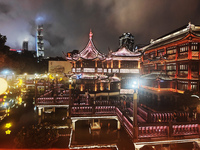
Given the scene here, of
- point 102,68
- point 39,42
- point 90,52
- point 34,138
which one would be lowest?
point 34,138

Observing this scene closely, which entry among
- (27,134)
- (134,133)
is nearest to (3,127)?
(27,134)

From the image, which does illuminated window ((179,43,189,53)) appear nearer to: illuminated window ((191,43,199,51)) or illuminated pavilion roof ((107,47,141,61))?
illuminated window ((191,43,199,51))

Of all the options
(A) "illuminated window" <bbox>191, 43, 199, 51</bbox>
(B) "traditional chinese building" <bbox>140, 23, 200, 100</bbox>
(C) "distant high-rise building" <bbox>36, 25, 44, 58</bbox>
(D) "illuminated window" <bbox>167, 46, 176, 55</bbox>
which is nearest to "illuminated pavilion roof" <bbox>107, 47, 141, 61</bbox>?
(B) "traditional chinese building" <bbox>140, 23, 200, 100</bbox>

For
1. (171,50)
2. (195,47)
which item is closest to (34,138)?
(195,47)

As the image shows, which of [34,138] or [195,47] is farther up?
[195,47]

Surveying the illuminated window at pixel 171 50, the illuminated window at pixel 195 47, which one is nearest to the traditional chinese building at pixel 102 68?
the illuminated window at pixel 171 50

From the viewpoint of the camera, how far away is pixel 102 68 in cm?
2450

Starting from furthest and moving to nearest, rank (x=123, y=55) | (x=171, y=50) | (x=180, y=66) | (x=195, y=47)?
(x=171, y=50) → (x=123, y=55) → (x=180, y=66) → (x=195, y=47)

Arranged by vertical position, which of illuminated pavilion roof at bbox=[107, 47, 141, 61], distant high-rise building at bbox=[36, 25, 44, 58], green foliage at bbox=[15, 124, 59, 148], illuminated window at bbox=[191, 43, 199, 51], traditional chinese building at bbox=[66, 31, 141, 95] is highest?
distant high-rise building at bbox=[36, 25, 44, 58]

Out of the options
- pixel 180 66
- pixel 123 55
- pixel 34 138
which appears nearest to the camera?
pixel 34 138

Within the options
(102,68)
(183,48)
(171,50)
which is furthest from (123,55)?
(183,48)

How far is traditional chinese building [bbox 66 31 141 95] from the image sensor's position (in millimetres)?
23547

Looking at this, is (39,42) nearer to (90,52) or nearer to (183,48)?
(90,52)

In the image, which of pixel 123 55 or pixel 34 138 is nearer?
pixel 34 138
